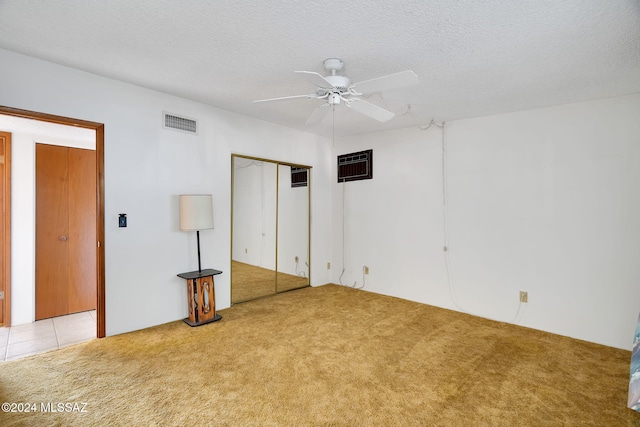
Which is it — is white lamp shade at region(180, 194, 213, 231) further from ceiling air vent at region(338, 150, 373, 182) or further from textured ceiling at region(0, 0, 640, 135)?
ceiling air vent at region(338, 150, 373, 182)

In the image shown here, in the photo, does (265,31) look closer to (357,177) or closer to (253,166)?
(253,166)

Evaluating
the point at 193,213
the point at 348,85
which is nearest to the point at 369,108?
the point at 348,85

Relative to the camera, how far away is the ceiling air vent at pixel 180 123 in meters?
3.48

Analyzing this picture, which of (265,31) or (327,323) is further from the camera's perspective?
(327,323)

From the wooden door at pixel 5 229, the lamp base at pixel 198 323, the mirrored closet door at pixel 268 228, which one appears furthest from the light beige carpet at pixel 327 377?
the wooden door at pixel 5 229

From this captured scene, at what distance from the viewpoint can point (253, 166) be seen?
4.40 meters

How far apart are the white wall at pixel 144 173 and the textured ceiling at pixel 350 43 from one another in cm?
22

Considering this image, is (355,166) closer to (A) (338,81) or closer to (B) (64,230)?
(A) (338,81)

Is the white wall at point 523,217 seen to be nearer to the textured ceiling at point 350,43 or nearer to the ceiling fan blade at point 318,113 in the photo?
the textured ceiling at point 350,43

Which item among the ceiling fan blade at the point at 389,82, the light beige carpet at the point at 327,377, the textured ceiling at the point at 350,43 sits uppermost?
the textured ceiling at the point at 350,43

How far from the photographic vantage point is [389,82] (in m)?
2.20

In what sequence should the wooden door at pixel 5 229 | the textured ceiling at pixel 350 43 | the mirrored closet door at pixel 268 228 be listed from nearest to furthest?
the textured ceiling at pixel 350 43 < the wooden door at pixel 5 229 < the mirrored closet door at pixel 268 228

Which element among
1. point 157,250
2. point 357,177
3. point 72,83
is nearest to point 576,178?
point 357,177

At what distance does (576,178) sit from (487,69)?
1.63 metres
